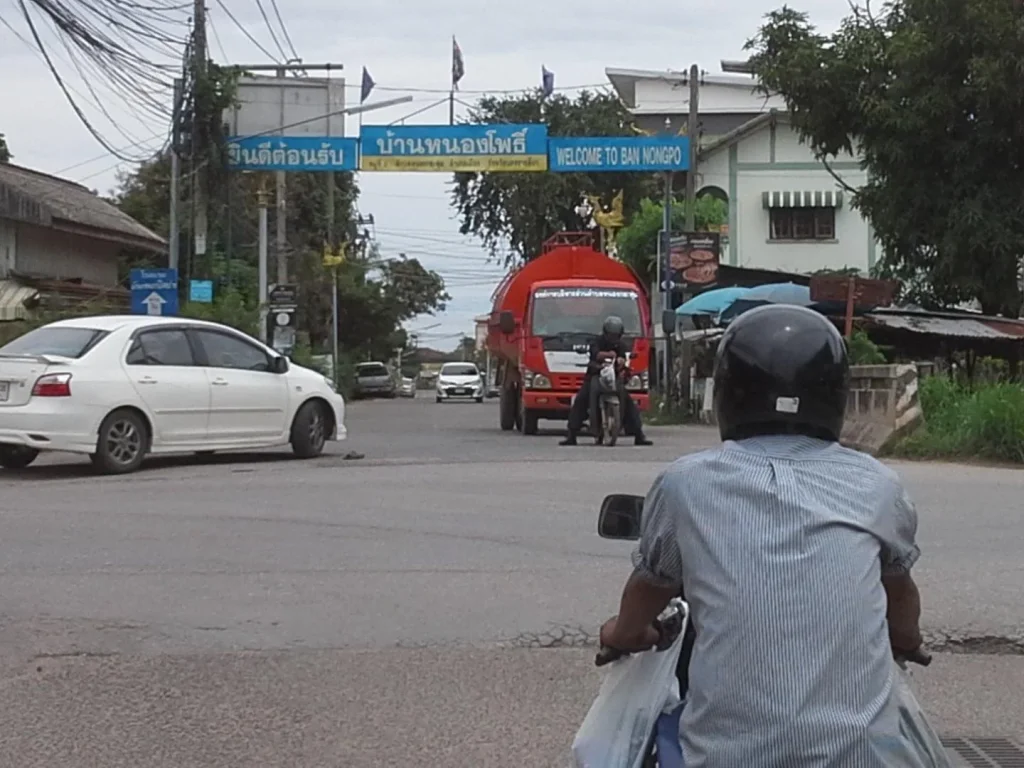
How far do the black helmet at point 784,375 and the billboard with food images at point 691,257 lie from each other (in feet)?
85.8

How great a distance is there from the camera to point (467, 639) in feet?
25.1

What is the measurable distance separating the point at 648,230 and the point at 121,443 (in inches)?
1172

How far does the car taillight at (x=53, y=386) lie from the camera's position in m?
14.7

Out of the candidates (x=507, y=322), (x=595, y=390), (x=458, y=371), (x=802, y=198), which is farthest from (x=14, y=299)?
(x=458, y=371)

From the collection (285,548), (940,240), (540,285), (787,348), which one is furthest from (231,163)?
(787,348)

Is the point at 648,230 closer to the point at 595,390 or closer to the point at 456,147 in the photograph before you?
the point at 456,147

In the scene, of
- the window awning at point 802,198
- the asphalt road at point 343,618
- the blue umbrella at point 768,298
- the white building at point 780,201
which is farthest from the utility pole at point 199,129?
the asphalt road at point 343,618

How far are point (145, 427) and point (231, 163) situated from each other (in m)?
18.7

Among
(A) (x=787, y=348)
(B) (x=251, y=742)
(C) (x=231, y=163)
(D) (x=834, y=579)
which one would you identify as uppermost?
(C) (x=231, y=163)

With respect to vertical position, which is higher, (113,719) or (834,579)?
(834,579)

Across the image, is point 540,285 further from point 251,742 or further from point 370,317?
point 370,317

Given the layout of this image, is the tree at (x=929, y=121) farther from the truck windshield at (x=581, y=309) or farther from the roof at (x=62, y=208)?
the roof at (x=62, y=208)

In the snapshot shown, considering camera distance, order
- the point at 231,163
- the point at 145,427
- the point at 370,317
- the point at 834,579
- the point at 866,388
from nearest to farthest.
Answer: the point at 834,579, the point at 145,427, the point at 866,388, the point at 231,163, the point at 370,317

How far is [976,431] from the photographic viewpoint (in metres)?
17.1
